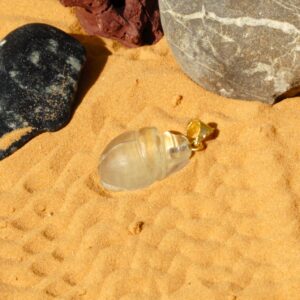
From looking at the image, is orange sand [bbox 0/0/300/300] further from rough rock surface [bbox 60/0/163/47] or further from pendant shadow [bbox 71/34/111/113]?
rough rock surface [bbox 60/0/163/47]

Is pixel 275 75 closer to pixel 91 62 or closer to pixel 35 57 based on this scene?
pixel 91 62

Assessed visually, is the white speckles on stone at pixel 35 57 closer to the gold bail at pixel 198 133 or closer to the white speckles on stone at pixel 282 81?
the gold bail at pixel 198 133

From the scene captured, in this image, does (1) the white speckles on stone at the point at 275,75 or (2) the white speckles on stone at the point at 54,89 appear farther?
(2) the white speckles on stone at the point at 54,89

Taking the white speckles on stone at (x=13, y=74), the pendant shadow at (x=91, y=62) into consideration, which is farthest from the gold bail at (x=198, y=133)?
the white speckles on stone at (x=13, y=74)

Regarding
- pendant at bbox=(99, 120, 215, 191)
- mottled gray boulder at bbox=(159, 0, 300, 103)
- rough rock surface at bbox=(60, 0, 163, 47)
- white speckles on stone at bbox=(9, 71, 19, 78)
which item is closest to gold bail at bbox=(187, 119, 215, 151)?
pendant at bbox=(99, 120, 215, 191)

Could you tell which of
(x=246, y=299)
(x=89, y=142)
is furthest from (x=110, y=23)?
(x=246, y=299)

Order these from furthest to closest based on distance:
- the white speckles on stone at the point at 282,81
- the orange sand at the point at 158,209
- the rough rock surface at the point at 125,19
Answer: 1. the rough rock surface at the point at 125,19
2. the white speckles on stone at the point at 282,81
3. the orange sand at the point at 158,209
